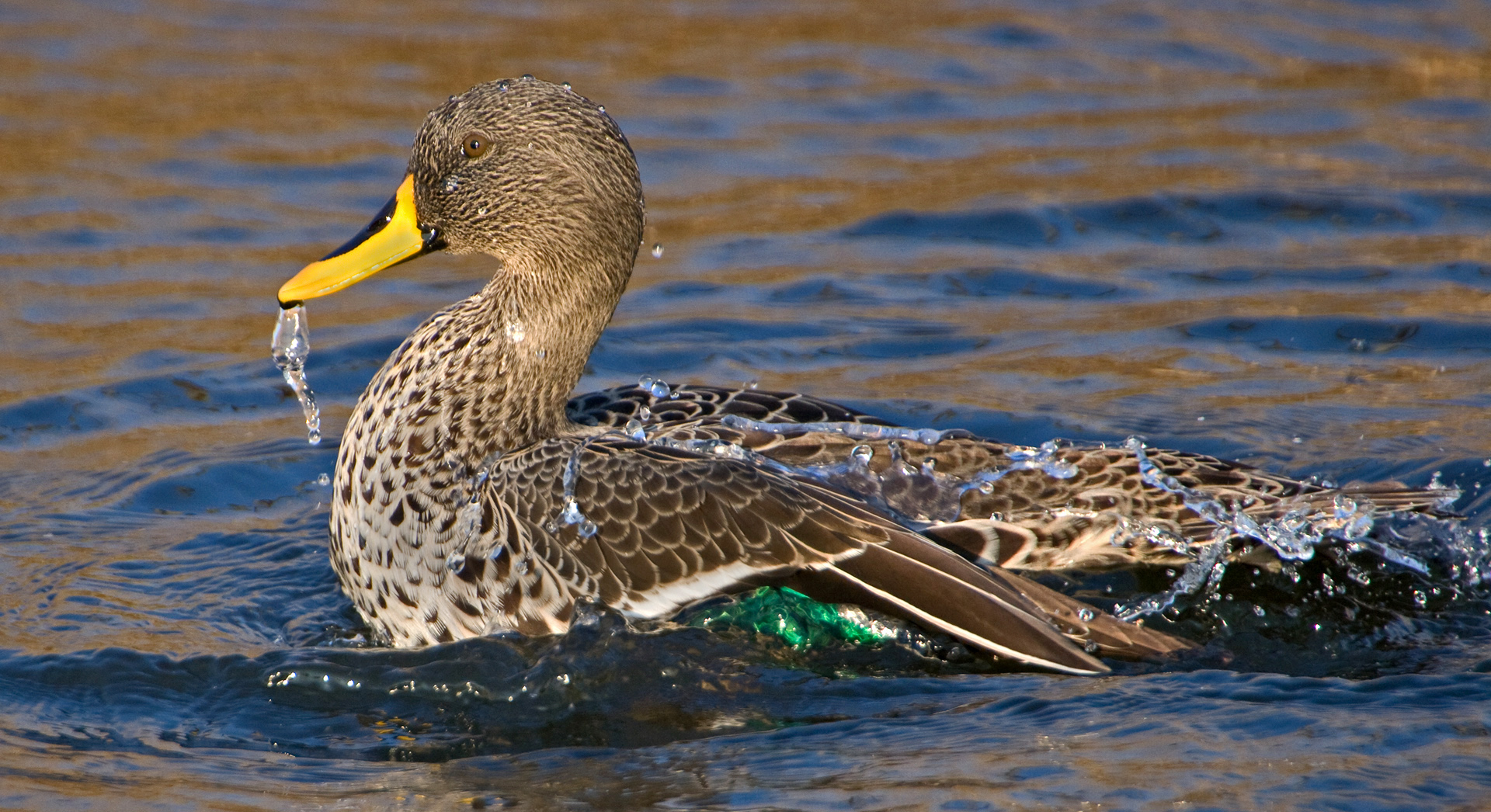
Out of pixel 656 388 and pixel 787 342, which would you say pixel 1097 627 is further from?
pixel 787 342

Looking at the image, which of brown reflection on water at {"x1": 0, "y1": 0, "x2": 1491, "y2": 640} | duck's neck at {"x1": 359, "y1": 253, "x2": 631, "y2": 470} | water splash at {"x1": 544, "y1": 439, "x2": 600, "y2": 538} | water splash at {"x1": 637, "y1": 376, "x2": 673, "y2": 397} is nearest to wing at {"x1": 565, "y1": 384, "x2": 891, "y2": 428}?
water splash at {"x1": 637, "y1": 376, "x2": 673, "y2": 397}

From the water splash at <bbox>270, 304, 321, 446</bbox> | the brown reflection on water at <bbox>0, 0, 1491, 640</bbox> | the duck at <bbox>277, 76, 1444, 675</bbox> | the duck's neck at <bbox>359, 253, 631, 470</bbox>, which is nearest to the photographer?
the duck at <bbox>277, 76, 1444, 675</bbox>

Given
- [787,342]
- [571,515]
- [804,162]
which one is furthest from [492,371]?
[804,162]

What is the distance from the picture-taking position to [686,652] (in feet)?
16.5

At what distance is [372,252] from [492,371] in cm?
53

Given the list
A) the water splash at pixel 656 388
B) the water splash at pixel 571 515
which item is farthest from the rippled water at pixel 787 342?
the water splash at pixel 656 388

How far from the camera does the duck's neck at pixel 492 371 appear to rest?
5.36 metres

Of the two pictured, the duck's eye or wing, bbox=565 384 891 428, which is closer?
the duck's eye

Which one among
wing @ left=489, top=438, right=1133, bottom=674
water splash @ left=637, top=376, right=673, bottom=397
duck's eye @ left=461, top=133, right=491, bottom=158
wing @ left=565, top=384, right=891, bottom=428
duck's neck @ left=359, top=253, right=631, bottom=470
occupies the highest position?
duck's eye @ left=461, top=133, right=491, bottom=158

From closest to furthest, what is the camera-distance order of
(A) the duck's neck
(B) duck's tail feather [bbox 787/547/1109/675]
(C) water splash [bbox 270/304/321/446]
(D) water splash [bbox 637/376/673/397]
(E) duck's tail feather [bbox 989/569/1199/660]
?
(B) duck's tail feather [bbox 787/547/1109/675] → (E) duck's tail feather [bbox 989/569/1199/660] → (A) the duck's neck → (C) water splash [bbox 270/304/321/446] → (D) water splash [bbox 637/376/673/397]

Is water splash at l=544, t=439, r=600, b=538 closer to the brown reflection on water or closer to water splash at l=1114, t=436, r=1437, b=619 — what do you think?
water splash at l=1114, t=436, r=1437, b=619

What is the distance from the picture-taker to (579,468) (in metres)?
5.09

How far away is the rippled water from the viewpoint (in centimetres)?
453

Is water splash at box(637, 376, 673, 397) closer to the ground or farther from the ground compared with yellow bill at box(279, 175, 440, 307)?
closer to the ground
